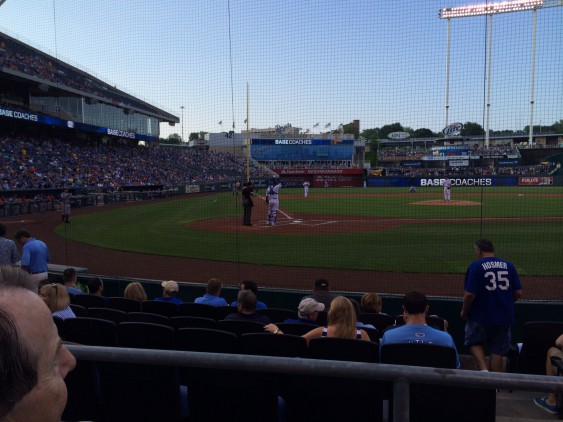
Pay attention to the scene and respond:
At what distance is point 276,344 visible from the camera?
381 centimetres

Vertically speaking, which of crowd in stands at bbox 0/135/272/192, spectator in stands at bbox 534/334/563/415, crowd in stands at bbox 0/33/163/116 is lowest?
spectator in stands at bbox 534/334/563/415

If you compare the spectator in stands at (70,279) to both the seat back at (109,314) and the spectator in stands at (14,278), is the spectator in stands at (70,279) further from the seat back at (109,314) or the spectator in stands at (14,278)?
the spectator in stands at (14,278)

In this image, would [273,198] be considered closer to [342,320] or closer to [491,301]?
[491,301]

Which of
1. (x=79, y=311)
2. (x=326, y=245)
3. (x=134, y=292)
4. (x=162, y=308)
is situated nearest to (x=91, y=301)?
(x=134, y=292)

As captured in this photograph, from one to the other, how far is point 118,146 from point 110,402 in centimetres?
5125

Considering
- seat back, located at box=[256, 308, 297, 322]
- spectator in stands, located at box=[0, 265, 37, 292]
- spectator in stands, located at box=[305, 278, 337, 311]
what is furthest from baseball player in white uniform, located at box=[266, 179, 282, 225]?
spectator in stands, located at box=[0, 265, 37, 292]

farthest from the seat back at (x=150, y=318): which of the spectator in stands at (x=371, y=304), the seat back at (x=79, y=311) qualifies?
the spectator in stands at (x=371, y=304)

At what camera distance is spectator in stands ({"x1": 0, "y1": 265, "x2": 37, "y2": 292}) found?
4.05 feet

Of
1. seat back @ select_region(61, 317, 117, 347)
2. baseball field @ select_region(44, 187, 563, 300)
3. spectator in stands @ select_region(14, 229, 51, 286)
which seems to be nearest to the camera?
seat back @ select_region(61, 317, 117, 347)

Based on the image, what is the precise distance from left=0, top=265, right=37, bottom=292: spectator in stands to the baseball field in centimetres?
858

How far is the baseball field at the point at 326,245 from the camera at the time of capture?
40.3ft

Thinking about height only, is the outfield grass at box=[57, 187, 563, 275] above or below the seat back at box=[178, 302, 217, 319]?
below

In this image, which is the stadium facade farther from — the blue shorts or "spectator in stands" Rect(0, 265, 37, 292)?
"spectator in stands" Rect(0, 265, 37, 292)

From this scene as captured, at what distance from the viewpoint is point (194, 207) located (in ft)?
106
